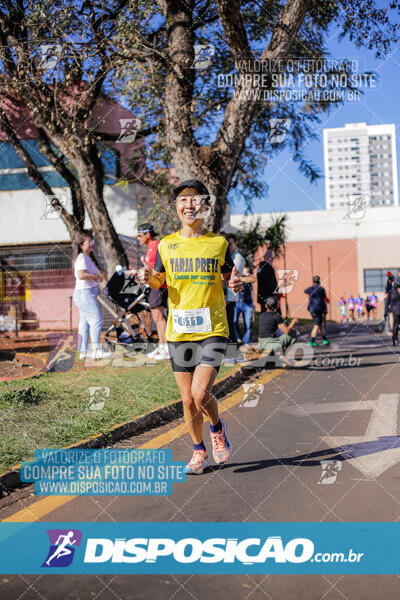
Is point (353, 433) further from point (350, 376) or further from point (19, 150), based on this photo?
point (19, 150)

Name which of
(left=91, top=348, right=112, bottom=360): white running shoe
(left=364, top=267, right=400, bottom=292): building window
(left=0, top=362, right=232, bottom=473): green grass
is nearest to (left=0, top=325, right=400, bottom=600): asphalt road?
(left=0, top=362, right=232, bottom=473): green grass

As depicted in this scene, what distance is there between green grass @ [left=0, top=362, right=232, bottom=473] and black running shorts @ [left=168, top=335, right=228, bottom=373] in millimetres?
1226

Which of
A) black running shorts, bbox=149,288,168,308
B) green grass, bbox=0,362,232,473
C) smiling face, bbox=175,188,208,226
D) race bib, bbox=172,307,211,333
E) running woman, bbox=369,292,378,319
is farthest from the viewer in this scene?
running woman, bbox=369,292,378,319

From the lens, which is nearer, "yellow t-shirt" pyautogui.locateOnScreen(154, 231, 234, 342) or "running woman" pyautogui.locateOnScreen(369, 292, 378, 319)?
→ "yellow t-shirt" pyautogui.locateOnScreen(154, 231, 234, 342)

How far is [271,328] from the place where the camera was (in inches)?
412

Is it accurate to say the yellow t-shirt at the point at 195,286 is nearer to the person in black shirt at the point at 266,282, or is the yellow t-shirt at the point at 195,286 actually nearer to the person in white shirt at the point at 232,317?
the person in white shirt at the point at 232,317

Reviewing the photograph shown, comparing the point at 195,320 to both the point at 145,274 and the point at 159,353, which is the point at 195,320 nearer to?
the point at 145,274

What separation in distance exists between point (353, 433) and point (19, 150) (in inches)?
529

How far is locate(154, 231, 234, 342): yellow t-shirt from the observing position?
14.3 feet

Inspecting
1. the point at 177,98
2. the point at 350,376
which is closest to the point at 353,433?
the point at 350,376

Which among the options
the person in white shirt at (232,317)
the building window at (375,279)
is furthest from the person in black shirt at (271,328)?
the building window at (375,279)

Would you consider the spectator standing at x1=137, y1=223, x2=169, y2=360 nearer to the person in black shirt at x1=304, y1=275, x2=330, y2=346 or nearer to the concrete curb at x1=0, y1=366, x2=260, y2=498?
the concrete curb at x1=0, y1=366, x2=260, y2=498

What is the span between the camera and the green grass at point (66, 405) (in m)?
5.02

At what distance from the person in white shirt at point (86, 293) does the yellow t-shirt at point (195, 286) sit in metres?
5.49
